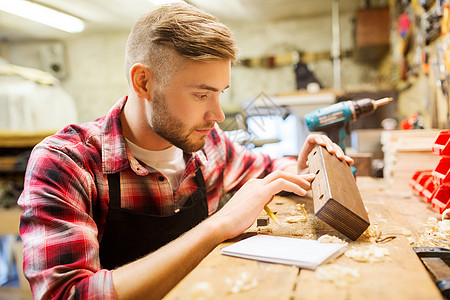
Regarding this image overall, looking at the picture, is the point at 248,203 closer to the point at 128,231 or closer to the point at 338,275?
the point at 338,275

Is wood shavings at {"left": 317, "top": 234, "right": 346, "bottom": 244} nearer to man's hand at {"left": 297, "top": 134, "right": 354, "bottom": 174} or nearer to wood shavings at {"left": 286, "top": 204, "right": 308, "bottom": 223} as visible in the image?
wood shavings at {"left": 286, "top": 204, "right": 308, "bottom": 223}

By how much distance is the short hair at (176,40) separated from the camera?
127 cm

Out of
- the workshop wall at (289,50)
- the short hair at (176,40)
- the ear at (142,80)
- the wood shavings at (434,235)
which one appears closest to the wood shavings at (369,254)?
the wood shavings at (434,235)

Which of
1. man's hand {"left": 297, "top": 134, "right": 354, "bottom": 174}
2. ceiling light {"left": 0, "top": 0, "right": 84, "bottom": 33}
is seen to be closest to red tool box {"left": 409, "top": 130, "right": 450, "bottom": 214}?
man's hand {"left": 297, "top": 134, "right": 354, "bottom": 174}

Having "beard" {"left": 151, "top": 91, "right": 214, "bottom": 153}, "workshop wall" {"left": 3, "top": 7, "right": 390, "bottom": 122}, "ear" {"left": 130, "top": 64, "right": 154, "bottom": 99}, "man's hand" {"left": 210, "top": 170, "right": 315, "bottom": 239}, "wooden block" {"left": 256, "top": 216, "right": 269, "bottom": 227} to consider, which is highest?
"workshop wall" {"left": 3, "top": 7, "right": 390, "bottom": 122}

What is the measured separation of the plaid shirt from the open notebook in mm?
375

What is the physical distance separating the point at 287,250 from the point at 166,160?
0.85 meters

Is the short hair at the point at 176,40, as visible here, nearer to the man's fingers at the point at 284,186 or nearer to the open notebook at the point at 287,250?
the man's fingers at the point at 284,186

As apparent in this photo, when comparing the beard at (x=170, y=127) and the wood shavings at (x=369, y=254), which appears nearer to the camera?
the wood shavings at (x=369, y=254)

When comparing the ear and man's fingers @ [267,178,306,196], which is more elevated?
the ear

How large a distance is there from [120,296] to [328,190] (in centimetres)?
64

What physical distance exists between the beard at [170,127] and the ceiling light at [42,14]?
4918mm

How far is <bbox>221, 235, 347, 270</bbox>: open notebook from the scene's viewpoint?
2.54ft

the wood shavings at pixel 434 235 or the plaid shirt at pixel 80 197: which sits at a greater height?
the plaid shirt at pixel 80 197
